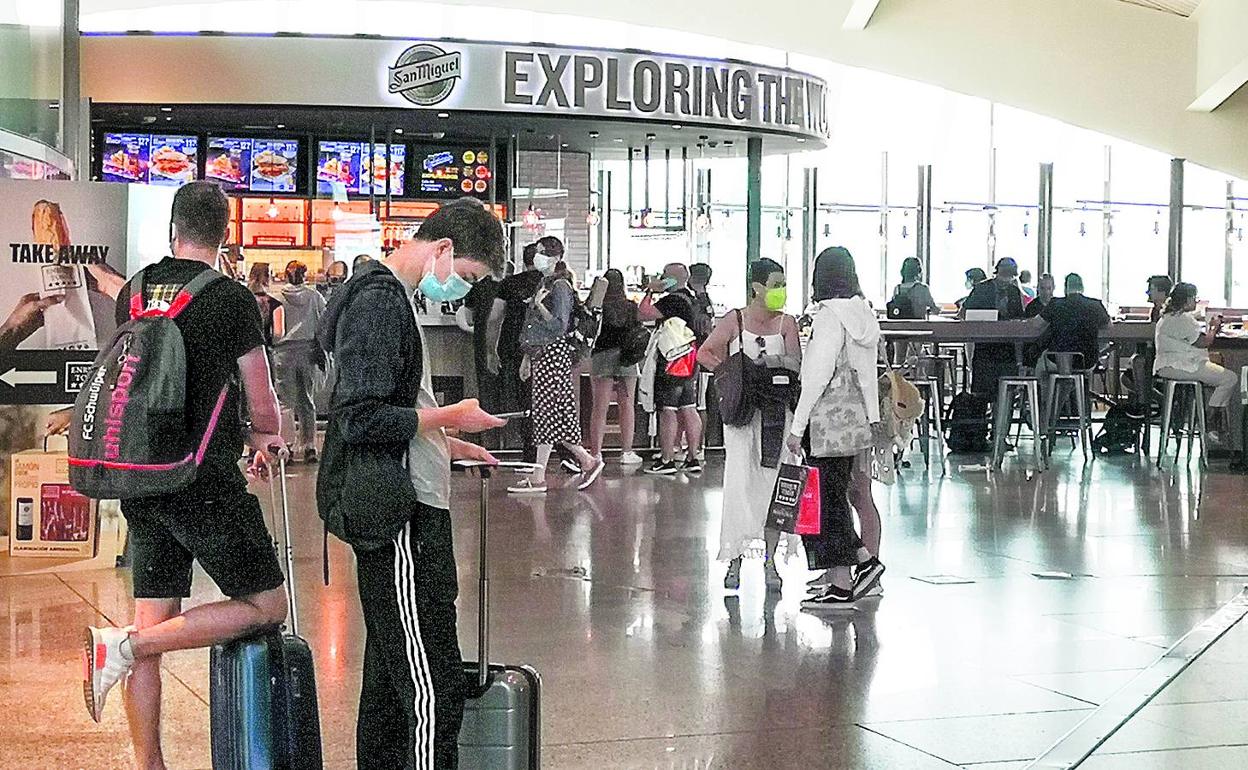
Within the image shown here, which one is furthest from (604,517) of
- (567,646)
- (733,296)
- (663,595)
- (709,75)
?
(733,296)

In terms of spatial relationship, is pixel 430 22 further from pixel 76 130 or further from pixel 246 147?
pixel 76 130

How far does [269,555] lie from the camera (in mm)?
4391

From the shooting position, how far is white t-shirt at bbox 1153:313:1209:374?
1418 cm

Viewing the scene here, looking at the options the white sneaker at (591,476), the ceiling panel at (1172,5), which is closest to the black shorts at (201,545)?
the white sneaker at (591,476)

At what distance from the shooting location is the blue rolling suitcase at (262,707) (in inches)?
165

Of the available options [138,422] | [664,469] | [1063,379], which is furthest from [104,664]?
[1063,379]

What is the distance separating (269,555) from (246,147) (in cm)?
1461

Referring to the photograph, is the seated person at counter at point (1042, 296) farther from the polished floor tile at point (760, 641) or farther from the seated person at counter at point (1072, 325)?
the polished floor tile at point (760, 641)

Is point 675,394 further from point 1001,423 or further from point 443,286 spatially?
point 443,286

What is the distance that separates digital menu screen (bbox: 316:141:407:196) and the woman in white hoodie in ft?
38.0

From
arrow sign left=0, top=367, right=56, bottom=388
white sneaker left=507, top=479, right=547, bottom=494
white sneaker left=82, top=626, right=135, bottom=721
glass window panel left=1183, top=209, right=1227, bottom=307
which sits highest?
glass window panel left=1183, top=209, right=1227, bottom=307

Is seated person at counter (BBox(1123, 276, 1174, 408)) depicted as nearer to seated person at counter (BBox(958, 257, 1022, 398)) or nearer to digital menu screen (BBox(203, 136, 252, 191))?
seated person at counter (BBox(958, 257, 1022, 398))

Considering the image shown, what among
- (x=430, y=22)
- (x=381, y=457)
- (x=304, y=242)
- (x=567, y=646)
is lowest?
(x=567, y=646)

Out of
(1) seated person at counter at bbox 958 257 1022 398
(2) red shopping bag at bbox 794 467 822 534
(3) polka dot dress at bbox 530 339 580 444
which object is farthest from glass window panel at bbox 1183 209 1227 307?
(2) red shopping bag at bbox 794 467 822 534
